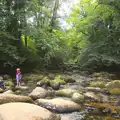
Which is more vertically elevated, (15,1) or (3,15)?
(15,1)

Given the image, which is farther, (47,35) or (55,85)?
(47,35)

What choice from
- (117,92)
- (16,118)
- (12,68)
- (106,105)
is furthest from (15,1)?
(16,118)

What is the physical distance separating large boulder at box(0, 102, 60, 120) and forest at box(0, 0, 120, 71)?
437 inches

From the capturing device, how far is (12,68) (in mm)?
19578

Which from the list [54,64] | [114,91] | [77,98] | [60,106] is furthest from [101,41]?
[60,106]

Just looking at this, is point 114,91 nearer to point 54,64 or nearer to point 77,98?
point 77,98

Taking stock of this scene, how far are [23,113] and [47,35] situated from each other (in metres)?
16.2

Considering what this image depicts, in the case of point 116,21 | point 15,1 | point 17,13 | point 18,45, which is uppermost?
point 15,1

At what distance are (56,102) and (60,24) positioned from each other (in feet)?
64.4

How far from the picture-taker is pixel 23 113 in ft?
20.3

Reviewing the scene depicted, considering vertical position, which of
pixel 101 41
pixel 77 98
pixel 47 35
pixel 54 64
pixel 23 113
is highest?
pixel 47 35

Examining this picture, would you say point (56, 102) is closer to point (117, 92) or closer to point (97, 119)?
point (97, 119)

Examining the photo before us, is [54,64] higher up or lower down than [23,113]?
lower down

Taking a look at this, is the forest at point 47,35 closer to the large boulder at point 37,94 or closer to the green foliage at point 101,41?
the green foliage at point 101,41
